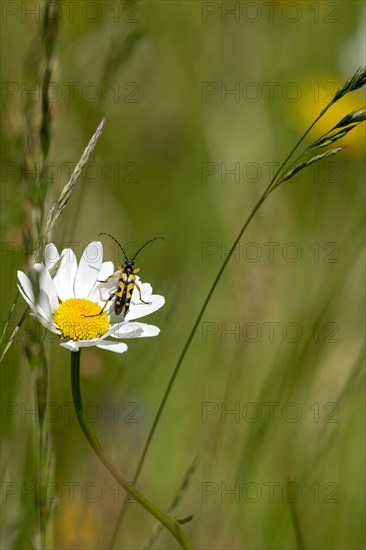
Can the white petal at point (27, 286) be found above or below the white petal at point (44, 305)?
above

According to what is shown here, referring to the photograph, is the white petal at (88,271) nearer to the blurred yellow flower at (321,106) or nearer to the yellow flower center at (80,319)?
the yellow flower center at (80,319)

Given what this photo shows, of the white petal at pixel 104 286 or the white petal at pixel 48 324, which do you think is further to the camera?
the white petal at pixel 104 286

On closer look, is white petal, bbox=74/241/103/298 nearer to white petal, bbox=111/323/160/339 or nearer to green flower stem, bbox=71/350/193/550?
white petal, bbox=111/323/160/339

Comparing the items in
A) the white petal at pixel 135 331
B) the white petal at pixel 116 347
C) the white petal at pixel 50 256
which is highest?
the white petal at pixel 50 256

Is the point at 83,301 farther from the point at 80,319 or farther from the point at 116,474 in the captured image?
the point at 116,474

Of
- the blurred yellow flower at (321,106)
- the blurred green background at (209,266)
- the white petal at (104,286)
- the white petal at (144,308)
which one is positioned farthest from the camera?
the blurred yellow flower at (321,106)

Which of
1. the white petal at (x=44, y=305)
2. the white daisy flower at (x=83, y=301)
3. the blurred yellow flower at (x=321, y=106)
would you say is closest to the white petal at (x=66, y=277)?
the white daisy flower at (x=83, y=301)

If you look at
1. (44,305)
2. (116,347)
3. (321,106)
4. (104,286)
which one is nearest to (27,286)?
(44,305)

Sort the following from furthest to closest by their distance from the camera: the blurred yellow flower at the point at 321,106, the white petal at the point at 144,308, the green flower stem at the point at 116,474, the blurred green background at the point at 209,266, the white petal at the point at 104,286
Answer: the blurred yellow flower at the point at 321,106
the blurred green background at the point at 209,266
the white petal at the point at 104,286
the white petal at the point at 144,308
the green flower stem at the point at 116,474
